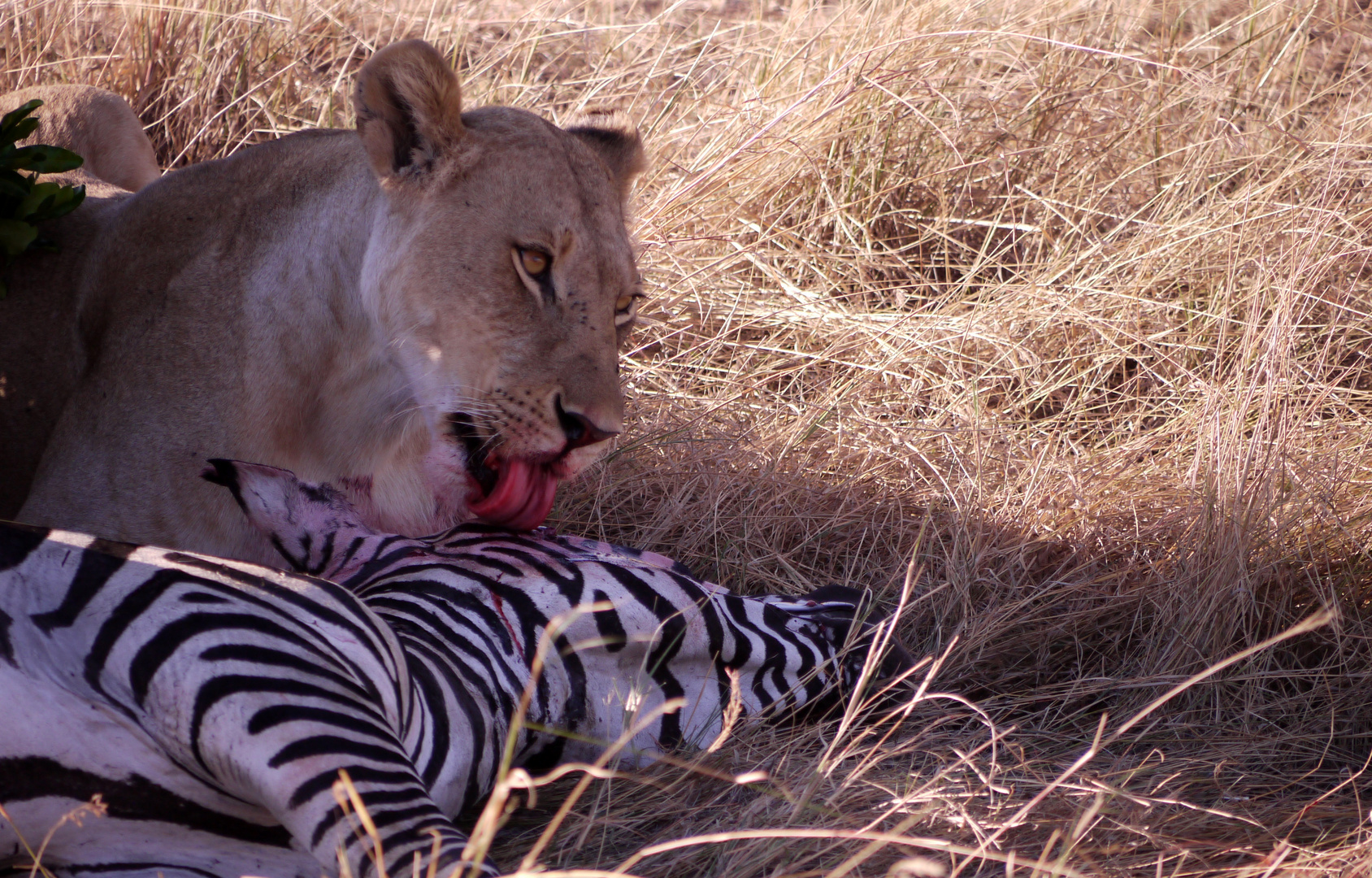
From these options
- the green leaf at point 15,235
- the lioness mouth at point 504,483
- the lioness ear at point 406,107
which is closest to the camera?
the lioness ear at point 406,107

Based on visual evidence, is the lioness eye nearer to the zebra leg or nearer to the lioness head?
the lioness head

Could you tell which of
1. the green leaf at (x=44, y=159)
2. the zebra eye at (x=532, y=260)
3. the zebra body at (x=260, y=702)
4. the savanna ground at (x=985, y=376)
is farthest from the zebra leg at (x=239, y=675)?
the green leaf at (x=44, y=159)

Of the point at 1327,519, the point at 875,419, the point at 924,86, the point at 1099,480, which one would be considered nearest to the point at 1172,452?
the point at 1099,480

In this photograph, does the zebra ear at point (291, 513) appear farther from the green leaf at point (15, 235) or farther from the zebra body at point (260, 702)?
the green leaf at point (15, 235)

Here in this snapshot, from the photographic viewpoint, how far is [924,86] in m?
4.71

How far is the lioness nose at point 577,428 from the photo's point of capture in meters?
2.40

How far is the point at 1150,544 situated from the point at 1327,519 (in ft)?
1.36

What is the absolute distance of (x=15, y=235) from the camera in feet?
9.11

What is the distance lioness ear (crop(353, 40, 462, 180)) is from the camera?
237cm

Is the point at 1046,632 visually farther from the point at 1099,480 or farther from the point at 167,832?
the point at 167,832

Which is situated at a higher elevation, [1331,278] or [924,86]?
[924,86]

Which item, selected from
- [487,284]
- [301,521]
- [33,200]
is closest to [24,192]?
[33,200]

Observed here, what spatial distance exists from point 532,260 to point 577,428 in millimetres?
329

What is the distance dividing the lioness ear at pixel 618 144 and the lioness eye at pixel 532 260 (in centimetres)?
53
